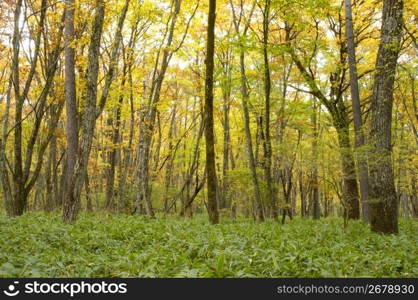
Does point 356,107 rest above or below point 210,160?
above

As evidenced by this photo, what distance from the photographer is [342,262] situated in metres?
5.12

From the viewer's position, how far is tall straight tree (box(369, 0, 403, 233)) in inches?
358

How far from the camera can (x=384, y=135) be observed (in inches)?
361

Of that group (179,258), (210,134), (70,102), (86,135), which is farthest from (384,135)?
(70,102)

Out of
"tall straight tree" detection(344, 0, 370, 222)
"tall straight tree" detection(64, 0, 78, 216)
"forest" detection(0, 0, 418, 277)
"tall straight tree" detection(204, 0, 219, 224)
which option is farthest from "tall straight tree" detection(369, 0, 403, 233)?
"tall straight tree" detection(64, 0, 78, 216)

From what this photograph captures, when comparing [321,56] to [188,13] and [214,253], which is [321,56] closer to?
[188,13]

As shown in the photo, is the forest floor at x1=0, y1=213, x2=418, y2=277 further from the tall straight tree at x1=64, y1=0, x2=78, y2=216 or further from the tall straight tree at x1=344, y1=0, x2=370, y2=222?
the tall straight tree at x1=344, y1=0, x2=370, y2=222

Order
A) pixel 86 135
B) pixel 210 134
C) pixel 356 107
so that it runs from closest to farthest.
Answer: pixel 86 135 → pixel 210 134 → pixel 356 107

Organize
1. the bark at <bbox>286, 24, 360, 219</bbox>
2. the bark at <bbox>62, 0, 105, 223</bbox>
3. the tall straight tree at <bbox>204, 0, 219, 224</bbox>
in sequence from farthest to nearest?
the bark at <bbox>286, 24, 360, 219</bbox> < the tall straight tree at <bbox>204, 0, 219, 224</bbox> < the bark at <bbox>62, 0, 105, 223</bbox>

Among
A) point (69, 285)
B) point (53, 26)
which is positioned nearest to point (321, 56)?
point (53, 26)

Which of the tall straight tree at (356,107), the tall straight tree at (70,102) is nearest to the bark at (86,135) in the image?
the tall straight tree at (70,102)

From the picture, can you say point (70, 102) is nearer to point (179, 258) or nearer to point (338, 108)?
point (179, 258)

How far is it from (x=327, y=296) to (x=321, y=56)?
645 inches

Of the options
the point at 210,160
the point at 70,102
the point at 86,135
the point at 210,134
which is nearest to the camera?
the point at 86,135
